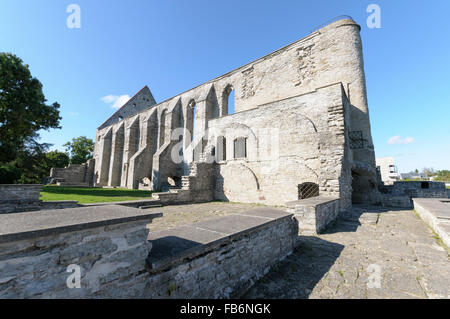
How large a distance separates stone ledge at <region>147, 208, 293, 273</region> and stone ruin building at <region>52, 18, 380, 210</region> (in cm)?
603

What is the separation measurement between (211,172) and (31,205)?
8.60 metres

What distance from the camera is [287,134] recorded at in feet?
32.8

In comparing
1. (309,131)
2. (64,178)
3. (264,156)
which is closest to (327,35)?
(309,131)

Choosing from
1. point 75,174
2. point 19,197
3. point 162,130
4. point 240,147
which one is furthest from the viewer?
point 75,174

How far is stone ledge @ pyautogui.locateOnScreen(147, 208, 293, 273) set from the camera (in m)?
1.97

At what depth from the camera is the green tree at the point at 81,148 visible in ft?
121

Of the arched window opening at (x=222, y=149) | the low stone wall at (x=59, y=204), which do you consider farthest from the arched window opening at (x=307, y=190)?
the low stone wall at (x=59, y=204)

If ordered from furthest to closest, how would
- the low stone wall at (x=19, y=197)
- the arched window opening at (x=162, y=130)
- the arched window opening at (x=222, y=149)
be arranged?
the arched window opening at (x=162, y=130)
the arched window opening at (x=222, y=149)
the low stone wall at (x=19, y=197)

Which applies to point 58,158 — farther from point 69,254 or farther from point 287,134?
point 69,254

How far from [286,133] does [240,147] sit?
312cm

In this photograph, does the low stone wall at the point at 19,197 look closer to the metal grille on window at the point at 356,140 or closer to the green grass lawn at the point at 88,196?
the green grass lawn at the point at 88,196

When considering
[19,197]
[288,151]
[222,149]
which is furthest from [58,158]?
[288,151]

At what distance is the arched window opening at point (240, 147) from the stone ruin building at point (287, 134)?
66 millimetres

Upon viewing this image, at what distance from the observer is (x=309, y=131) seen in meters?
9.32
